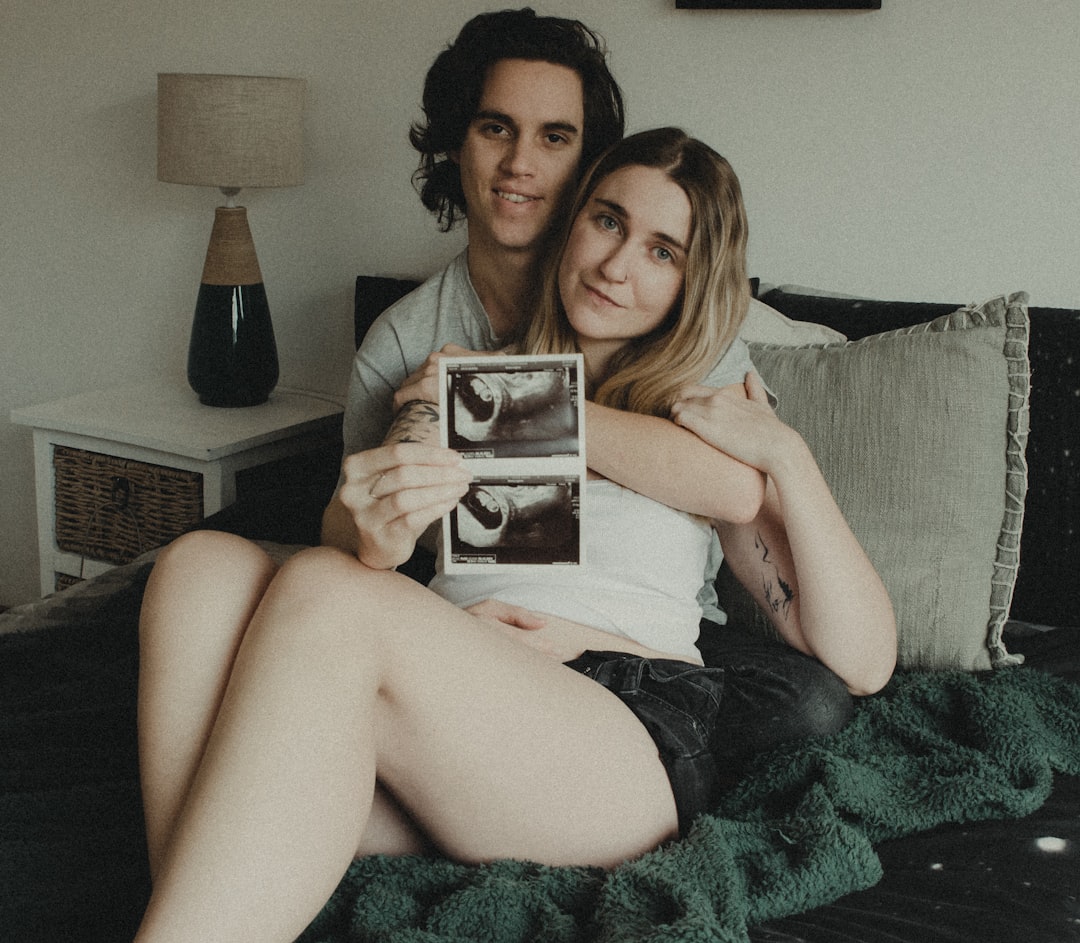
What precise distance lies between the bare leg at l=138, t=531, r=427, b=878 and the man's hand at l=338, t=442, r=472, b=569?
169mm

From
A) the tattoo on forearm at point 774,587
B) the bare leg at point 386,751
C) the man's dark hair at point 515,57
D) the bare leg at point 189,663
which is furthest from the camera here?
the man's dark hair at point 515,57

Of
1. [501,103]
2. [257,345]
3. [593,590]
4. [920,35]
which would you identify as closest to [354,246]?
[257,345]

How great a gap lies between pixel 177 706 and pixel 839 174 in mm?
1555

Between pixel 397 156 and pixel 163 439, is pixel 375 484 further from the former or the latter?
pixel 397 156

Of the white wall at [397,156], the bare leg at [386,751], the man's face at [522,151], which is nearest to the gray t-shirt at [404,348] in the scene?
the man's face at [522,151]

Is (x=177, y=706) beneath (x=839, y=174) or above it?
beneath

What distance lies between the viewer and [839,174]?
82.9 inches

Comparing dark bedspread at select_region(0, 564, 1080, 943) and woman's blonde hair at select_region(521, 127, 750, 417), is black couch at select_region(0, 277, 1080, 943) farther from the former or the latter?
woman's blonde hair at select_region(521, 127, 750, 417)

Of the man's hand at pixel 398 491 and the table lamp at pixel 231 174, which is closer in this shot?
the man's hand at pixel 398 491

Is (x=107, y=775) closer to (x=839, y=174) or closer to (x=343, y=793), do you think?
(x=343, y=793)

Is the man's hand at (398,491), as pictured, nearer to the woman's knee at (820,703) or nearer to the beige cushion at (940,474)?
the woman's knee at (820,703)

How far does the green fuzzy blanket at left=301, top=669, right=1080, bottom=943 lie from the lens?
972 mm

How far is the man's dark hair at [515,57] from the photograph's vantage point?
5.38 feet

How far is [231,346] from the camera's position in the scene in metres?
2.40
